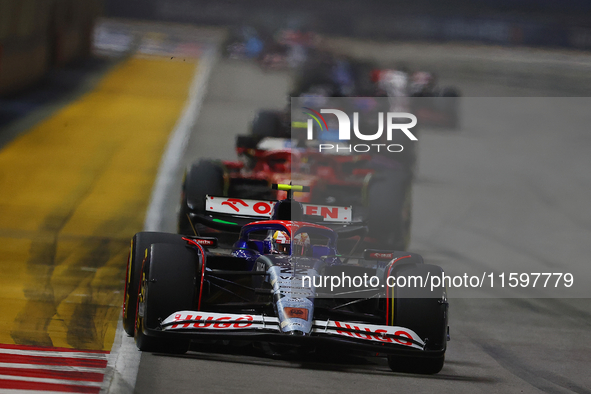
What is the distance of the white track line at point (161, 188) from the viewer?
6.16 m

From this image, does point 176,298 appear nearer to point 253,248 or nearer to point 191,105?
point 253,248

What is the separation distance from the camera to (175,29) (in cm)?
3416

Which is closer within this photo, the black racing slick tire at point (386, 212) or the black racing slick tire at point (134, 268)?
the black racing slick tire at point (134, 268)

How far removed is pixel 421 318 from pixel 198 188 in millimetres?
→ 4757

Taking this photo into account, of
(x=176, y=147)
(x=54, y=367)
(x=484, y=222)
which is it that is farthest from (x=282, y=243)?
(x=176, y=147)

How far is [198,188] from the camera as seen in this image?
10898mm

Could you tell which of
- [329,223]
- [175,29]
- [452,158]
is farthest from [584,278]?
[175,29]

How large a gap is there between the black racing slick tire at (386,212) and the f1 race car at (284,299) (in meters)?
2.92

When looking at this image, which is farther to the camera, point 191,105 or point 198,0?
point 198,0

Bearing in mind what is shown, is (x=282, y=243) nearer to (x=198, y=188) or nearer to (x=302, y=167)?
(x=198, y=188)

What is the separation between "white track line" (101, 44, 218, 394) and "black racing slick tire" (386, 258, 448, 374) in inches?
74.1

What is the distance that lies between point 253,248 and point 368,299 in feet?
4.32

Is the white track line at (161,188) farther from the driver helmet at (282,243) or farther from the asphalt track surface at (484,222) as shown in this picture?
the driver helmet at (282,243)

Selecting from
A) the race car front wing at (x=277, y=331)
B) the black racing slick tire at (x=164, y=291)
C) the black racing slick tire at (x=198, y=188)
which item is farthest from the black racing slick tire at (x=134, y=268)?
the black racing slick tire at (x=198, y=188)
